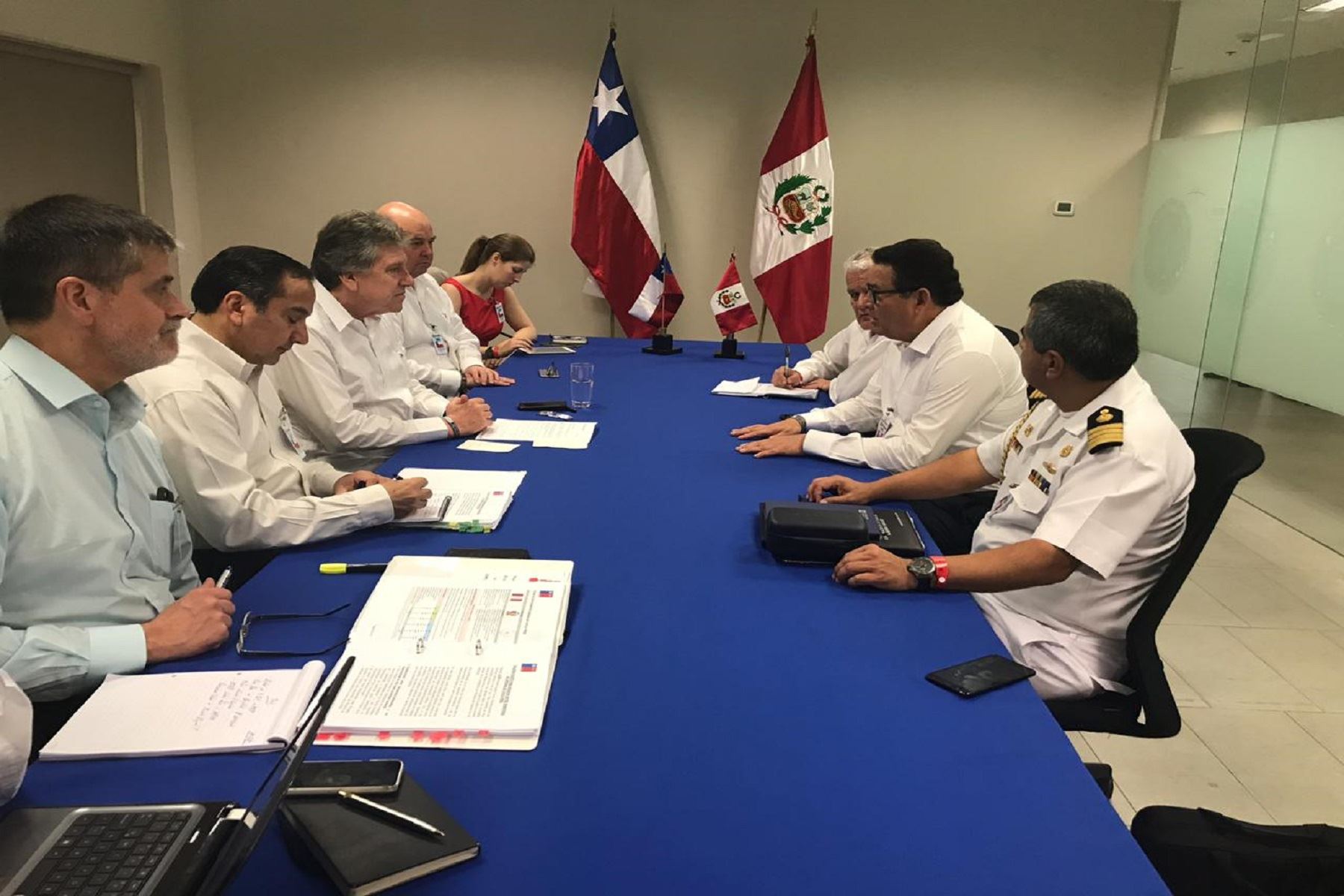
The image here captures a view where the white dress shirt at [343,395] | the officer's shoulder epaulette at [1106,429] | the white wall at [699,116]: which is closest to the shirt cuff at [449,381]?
Result: the white dress shirt at [343,395]

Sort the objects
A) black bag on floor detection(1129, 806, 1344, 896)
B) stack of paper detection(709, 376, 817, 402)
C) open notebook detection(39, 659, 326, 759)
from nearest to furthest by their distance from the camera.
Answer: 1. open notebook detection(39, 659, 326, 759)
2. black bag on floor detection(1129, 806, 1344, 896)
3. stack of paper detection(709, 376, 817, 402)

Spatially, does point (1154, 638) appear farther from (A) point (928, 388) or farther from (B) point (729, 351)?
(B) point (729, 351)

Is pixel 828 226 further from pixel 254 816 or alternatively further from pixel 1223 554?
pixel 254 816

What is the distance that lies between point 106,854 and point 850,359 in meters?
3.47

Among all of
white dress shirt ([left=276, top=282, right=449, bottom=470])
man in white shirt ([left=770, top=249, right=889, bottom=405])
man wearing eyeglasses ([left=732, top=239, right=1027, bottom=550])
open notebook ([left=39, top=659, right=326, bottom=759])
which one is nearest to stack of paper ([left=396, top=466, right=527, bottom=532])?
white dress shirt ([left=276, top=282, right=449, bottom=470])

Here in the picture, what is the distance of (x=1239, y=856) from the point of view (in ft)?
4.80

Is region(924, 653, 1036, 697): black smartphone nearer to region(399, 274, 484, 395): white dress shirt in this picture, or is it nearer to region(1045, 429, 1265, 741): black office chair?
region(1045, 429, 1265, 741): black office chair

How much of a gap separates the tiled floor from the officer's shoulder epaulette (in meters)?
1.10

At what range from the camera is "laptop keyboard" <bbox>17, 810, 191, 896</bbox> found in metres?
0.82

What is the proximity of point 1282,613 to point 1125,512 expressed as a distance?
233cm

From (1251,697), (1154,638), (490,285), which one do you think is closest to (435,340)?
(490,285)

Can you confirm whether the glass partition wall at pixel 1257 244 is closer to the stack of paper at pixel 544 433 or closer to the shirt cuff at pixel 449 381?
the stack of paper at pixel 544 433

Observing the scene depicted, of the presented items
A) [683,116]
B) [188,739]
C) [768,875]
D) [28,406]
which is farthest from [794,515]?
[683,116]

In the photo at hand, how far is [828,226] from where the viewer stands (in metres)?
5.38
